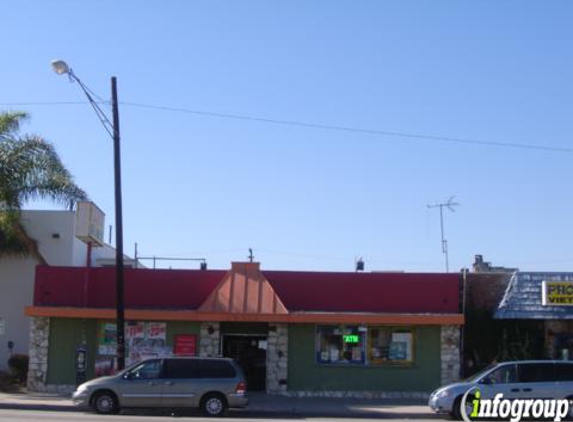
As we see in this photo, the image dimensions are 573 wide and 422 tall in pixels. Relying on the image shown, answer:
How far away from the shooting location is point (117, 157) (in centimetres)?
2434

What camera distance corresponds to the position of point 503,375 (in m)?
21.1

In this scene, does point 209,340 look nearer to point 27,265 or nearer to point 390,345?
point 390,345

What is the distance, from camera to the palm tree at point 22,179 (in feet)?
94.1

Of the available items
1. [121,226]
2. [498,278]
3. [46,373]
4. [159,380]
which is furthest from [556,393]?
[46,373]

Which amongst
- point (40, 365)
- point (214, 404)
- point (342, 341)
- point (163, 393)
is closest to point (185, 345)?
point (40, 365)

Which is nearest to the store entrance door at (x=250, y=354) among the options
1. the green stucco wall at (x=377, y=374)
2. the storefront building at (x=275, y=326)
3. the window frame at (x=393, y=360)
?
the storefront building at (x=275, y=326)

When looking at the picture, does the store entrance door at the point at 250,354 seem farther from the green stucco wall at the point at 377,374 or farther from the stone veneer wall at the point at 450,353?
the stone veneer wall at the point at 450,353

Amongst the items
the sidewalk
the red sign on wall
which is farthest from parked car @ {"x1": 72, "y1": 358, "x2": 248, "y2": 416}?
the red sign on wall

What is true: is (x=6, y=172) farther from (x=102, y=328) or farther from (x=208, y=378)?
(x=208, y=378)

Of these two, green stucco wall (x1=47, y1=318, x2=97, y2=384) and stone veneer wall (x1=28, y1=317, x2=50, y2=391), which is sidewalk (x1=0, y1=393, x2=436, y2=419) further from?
green stucco wall (x1=47, y1=318, x2=97, y2=384)

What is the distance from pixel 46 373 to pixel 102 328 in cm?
220

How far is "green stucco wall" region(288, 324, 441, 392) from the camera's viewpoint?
26.7 metres

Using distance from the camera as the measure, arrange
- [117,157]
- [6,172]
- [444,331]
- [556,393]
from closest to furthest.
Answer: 1. [556,393]
2. [117,157]
3. [444,331]
4. [6,172]

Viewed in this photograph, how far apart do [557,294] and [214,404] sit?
38.2 ft
